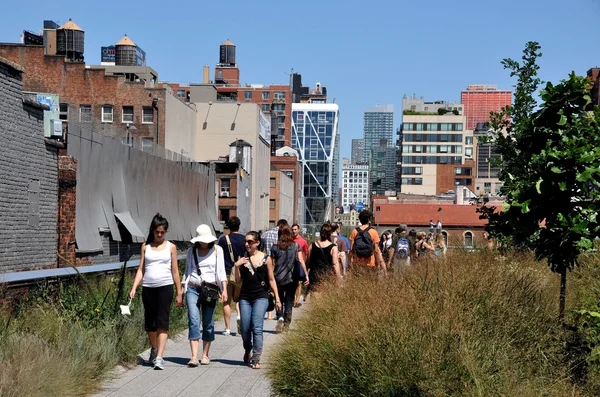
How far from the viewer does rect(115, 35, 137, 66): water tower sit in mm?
89562

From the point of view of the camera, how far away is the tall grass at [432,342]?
7.61m

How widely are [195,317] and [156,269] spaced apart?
0.91m

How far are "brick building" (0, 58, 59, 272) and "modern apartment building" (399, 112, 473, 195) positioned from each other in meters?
157

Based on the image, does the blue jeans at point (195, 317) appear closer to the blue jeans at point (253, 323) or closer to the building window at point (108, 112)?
the blue jeans at point (253, 323)

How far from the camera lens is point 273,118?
104m

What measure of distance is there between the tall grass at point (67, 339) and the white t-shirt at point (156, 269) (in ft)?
2.73

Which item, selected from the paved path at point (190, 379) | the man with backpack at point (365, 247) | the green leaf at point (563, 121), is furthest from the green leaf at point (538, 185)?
the man with backpack at point (365, 247)

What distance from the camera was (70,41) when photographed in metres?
71.5

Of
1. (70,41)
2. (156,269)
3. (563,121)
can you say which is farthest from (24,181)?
(70,41)

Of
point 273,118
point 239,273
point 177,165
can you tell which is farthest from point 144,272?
point 273,118

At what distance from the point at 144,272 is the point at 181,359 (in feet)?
5.13

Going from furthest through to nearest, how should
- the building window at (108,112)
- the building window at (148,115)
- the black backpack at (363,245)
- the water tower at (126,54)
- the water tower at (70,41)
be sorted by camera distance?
1. the water tower at (126,54)
2. the water tower at (70,41)
3. the building window at (108,112)
4. the building window at (148,115)
5. the black backpack at (363,245)

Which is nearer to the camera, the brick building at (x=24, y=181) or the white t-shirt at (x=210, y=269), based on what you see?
the white t-shirt at (x=210, y=269)

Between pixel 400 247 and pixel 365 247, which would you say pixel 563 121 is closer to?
pixel 365 247
